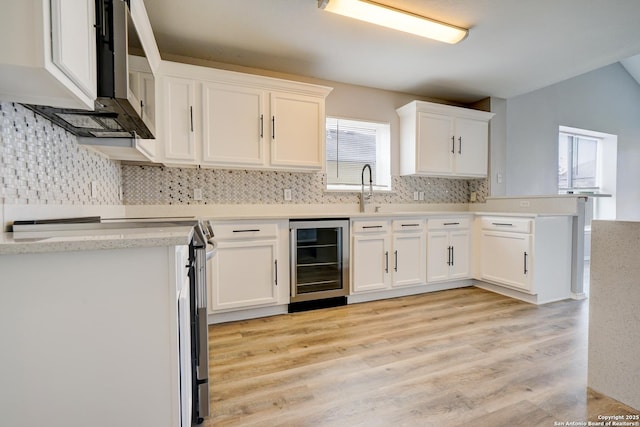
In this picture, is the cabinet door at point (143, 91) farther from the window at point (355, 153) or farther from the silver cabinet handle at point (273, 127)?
the window at point (355, 153)

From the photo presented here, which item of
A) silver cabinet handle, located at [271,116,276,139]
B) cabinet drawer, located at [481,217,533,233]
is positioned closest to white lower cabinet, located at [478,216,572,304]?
cabinet drawer, located at [481,217,533,233]

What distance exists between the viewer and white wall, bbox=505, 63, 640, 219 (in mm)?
4352

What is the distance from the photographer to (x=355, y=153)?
3707 millimetres

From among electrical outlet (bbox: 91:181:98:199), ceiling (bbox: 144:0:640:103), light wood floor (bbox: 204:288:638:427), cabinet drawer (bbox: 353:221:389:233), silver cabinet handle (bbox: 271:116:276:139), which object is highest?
ceiling (bbox: 144:0:640:103)

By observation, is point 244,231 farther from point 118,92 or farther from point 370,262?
point 118,92

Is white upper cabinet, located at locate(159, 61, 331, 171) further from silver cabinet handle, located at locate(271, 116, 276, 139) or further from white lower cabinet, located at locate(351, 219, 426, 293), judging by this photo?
white lower cabinet, located at locate(351, 219, 426, 293)

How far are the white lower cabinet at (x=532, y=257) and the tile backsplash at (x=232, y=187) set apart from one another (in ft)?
3.80

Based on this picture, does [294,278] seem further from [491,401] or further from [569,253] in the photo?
[569,253]

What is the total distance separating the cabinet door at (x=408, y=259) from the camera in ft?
10.5

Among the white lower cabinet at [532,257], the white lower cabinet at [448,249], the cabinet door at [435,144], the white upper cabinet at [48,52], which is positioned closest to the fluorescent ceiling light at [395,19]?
the cabinet door at [435,144]

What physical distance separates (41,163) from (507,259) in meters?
3.83

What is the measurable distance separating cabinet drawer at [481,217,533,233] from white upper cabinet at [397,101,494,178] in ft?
2.41

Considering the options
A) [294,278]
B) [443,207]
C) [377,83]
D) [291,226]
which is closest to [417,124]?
[377,83]

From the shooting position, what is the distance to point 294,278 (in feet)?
9.08
